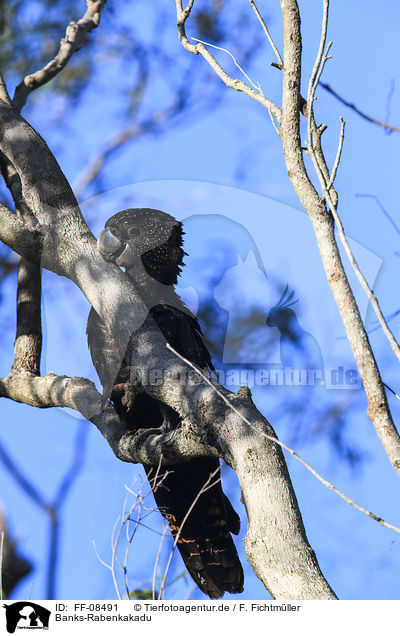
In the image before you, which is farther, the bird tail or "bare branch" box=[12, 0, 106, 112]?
"bare branch" box=[12, 0, 106, 112]

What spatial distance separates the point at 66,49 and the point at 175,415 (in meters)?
1.54

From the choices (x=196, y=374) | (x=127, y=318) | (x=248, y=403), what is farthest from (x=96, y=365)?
(x=248, y=403)

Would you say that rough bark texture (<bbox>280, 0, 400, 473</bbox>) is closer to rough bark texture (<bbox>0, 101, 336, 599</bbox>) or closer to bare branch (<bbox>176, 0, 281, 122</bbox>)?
bare branch (<bbox>176, 0, 281, 122</bbox>)

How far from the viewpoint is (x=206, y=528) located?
200 centimetres

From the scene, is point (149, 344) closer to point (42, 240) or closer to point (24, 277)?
point (42, 240)

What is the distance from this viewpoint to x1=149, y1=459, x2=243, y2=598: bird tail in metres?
1.95

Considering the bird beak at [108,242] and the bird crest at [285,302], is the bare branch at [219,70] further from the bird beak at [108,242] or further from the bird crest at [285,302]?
the bird beak at [108,242]

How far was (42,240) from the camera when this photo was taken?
1.82 m

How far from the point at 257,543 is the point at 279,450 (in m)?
0.20

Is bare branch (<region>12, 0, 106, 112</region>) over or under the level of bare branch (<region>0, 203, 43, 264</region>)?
over
